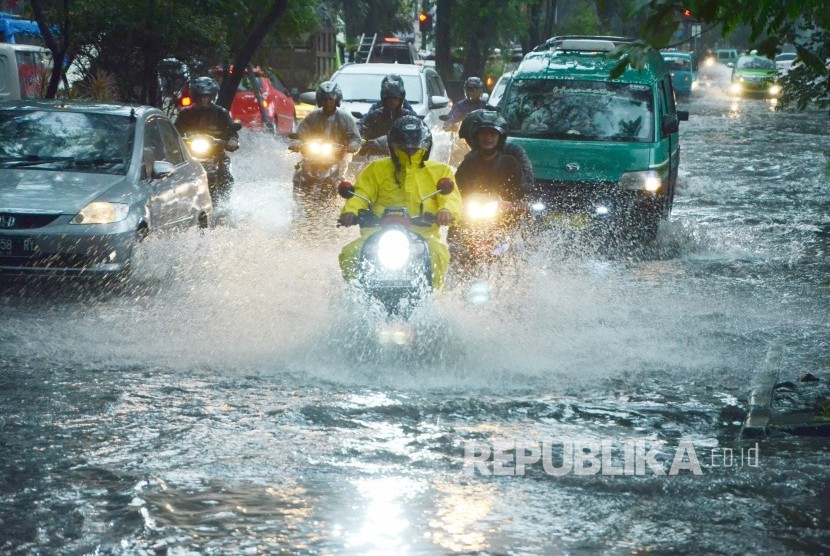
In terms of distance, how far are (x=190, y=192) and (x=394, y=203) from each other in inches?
165

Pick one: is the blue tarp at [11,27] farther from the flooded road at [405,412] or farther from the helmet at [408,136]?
the helmet at [408,136]

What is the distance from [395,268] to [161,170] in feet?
13.1

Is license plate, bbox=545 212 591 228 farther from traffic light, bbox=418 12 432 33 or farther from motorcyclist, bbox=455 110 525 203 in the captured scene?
traffic light, bbox=418 12 432 33

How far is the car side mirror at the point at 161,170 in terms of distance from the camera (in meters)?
11.9

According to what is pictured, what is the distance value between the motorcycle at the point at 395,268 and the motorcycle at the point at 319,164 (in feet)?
24.9

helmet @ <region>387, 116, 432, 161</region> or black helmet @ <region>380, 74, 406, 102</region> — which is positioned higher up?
helmet @ <region>387, 116, 432, 161</region>

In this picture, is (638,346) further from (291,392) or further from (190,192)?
(190,192)

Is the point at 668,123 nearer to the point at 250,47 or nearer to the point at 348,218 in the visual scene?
the point at 348,218

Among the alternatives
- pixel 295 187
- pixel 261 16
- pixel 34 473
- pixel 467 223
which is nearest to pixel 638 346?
pixel 467 223

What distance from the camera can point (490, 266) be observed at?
10.4 m

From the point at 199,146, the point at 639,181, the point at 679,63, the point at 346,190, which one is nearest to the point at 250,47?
the point at 199,146

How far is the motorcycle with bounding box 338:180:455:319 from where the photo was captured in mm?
8555

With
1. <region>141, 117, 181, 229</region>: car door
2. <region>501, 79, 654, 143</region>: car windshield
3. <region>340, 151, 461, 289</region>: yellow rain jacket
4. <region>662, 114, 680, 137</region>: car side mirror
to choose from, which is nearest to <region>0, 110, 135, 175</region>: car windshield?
<region>141, 117, 181, 229</region>: car door

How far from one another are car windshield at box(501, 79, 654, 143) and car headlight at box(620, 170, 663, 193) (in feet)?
1.60
